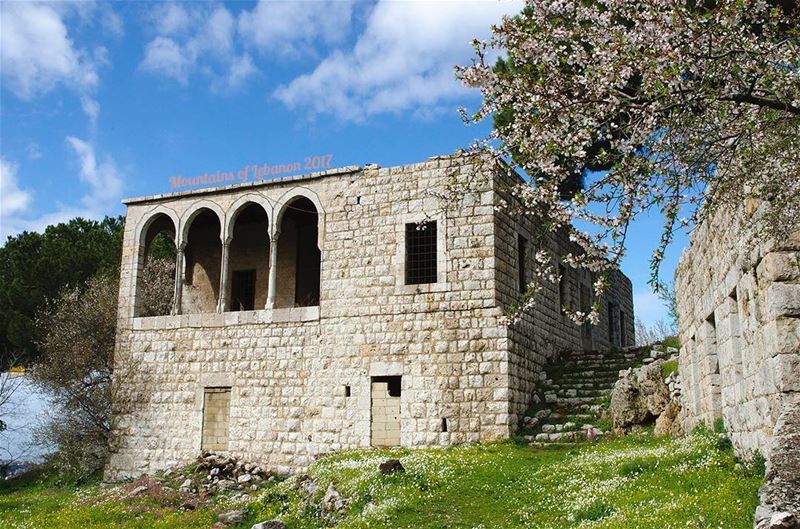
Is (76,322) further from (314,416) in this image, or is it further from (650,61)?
(650,61)

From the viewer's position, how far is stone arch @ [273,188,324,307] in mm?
22281

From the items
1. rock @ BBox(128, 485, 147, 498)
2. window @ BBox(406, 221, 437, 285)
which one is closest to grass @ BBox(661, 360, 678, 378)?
window @ BBox(406, 221, 437, 285)

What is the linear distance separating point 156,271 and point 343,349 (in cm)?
1485

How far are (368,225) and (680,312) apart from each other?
25.2 feet

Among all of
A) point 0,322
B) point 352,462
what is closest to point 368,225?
point 352,462

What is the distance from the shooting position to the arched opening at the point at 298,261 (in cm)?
2231

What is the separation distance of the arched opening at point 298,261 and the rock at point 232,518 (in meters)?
8.92

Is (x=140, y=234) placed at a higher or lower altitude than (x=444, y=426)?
higher

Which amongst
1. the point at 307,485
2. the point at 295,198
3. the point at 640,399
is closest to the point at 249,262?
the point at 295,198

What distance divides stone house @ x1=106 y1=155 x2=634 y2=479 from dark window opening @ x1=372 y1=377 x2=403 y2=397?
3 centimetres

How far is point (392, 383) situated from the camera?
674 inches

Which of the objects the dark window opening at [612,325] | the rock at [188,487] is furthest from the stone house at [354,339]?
the dark window opening at [612,325]

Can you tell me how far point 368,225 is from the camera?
1817cm

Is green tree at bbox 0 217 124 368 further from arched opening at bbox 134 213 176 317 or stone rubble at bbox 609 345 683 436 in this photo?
stone rubble at bbox 609 345 683 436
